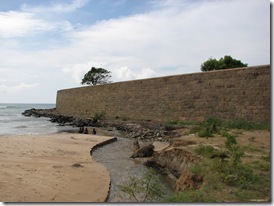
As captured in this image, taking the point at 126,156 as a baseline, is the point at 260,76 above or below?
above

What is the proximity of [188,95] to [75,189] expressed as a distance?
11.1 meters

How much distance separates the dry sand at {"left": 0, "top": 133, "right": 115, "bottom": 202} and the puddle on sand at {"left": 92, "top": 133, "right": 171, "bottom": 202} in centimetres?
20

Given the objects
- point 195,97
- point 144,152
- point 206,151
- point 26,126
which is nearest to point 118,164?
point 144,152

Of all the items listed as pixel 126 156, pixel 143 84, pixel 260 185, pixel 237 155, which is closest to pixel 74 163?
pixel 126 156

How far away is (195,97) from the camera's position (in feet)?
50.0

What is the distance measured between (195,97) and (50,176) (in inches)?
407

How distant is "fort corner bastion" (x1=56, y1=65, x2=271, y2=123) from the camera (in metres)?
12.4

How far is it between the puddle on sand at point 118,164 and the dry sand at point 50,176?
0.20m

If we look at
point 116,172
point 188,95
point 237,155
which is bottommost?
point 116,172

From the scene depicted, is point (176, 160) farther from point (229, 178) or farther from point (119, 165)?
point (229, 178)

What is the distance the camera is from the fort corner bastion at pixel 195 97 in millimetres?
12367

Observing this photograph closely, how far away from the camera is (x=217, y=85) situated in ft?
46.5

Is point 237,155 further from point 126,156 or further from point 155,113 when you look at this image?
point 155,113

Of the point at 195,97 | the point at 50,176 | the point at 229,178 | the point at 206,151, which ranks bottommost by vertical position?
A: the point at 50,176
